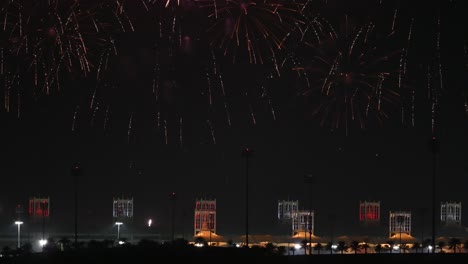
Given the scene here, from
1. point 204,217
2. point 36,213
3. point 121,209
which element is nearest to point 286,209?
point 204,217

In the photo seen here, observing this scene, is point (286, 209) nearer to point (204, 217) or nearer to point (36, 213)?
point (204, 217)

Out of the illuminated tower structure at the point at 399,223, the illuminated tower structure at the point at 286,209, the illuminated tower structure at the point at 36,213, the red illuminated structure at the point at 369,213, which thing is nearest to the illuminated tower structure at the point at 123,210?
the illuminated tower structure at the point at 36,213

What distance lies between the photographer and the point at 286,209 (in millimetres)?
74375

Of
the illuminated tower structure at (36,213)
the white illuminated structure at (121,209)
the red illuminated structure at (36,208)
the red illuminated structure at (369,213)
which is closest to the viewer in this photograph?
the red illuminated structure at (369,213)

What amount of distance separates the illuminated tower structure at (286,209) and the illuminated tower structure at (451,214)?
39.1ft

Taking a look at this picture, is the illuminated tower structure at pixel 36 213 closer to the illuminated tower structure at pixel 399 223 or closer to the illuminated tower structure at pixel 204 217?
the illuminated tower structure at pixel 204 217

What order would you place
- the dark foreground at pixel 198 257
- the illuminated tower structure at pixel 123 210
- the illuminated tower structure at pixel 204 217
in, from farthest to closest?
the illuminated tower structure at pixel 123 210
the illuminated tower structure at pixel 204 217
the dark foreground at pixel 198 257

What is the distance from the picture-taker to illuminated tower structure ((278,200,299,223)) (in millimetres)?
73812

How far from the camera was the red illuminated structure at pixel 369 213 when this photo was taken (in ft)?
236

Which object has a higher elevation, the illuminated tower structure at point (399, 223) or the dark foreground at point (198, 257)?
the dark foreground at point (198, 257)

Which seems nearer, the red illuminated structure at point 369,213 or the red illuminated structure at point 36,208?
the red illuminated structure at point 369,213

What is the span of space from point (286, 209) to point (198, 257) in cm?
4193

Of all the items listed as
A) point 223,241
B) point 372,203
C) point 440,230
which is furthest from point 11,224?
point 440,230

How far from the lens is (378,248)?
153 feet
